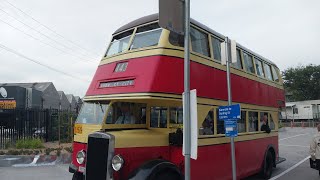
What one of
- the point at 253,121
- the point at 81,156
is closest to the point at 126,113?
the point at 81,156

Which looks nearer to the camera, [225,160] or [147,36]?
[147,36]

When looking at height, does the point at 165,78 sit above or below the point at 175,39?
below

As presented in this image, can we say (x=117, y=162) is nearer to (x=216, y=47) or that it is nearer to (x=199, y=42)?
(x=199, y=42)

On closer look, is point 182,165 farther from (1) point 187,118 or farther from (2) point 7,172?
(2) point 7,172

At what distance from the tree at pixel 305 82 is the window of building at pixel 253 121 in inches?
2272

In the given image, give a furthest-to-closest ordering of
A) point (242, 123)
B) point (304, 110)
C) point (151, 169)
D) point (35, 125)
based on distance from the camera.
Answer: point (304, 110) → point (35, 125) → point (242, 123) → point (151, 169)

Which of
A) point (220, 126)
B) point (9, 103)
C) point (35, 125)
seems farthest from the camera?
point (9, 103)

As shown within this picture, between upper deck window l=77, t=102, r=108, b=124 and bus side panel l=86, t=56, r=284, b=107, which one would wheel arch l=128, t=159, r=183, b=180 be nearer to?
bus side panel l=86, t=56, r=284, b=107

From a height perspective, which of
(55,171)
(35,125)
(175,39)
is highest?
(175,39)

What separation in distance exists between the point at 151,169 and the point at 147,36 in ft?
9.31

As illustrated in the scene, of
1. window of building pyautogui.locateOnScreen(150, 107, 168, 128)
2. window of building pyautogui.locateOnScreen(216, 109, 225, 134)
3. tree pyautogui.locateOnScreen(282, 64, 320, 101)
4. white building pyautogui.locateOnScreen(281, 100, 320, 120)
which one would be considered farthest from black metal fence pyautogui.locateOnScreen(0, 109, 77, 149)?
tree pyautogui.locateOnScreen(282, 64, 320, 101)

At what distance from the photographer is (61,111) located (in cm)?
1927

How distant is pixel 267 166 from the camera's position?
11.8 metres

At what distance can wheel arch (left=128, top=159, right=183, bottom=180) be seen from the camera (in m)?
6.33
